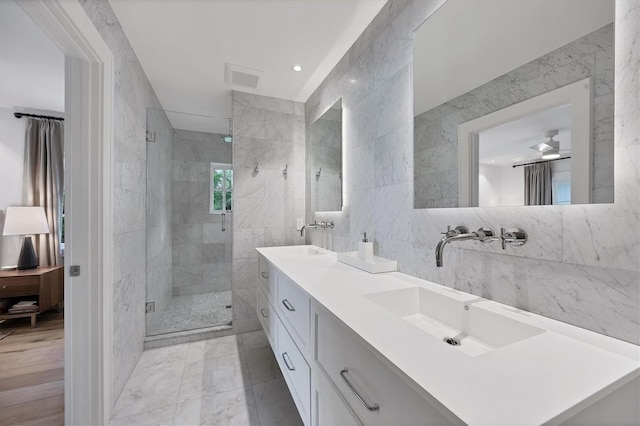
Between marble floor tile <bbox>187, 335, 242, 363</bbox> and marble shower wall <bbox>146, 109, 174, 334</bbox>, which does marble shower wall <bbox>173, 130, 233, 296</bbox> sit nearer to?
marble shower wall <bbox>146, 109, 174, 334</bbox>

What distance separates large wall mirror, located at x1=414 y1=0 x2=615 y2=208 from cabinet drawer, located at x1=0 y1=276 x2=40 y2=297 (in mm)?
3667

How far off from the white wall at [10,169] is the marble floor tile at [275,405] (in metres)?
3.30

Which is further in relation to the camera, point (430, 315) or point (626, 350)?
point (430, 315)

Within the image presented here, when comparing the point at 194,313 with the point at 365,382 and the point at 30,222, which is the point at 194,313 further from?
the point at 365,382

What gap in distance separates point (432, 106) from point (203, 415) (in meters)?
2.06

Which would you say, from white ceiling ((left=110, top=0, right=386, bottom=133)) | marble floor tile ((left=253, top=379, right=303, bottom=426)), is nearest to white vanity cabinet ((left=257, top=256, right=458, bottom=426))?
marble floor tile ((left=253, top=379, right=303, bottom=426))

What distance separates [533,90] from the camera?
0.86 meters

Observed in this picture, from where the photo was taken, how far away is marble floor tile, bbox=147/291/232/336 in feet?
8.27

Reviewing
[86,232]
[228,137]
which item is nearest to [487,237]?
[86,232]

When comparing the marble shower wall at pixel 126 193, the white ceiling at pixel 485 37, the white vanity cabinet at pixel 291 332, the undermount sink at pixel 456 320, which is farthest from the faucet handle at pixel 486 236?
the marble shower wall at pixel 126 193

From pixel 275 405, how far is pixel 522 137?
6.02ft

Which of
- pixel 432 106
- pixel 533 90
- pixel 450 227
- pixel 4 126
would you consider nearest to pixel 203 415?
pixel 450 227

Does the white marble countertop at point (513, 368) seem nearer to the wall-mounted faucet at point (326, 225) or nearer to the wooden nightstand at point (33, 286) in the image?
the wall-mounted faucet at point (326, 225)

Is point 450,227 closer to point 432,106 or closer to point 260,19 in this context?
point 432,106
